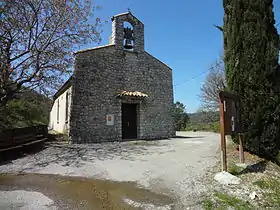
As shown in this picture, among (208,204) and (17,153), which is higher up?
(17,153)

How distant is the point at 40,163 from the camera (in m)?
6.48

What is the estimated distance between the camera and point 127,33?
13.0 metres

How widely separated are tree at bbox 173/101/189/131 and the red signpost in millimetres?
25220

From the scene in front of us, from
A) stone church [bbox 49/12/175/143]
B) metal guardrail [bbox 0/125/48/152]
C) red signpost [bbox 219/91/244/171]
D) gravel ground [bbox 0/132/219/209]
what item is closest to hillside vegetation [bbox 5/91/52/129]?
stone church [bbox 49/12/175/143]

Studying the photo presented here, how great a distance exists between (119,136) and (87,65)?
14.6ft

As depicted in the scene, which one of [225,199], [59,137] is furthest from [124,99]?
[225,199]

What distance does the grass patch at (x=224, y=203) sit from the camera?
3203mm

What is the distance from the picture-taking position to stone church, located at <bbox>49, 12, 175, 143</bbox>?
35.2 ft

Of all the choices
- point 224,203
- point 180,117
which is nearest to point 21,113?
point 224,203

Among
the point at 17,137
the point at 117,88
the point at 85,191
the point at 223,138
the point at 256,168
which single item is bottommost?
the point at 85,191

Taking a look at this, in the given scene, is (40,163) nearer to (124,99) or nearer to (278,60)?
(124,99)

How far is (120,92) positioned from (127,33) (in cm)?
403

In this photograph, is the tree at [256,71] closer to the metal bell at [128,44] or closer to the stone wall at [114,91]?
the stone wall at [114,91]

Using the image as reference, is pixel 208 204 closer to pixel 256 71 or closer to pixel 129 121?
pixel 256 71
